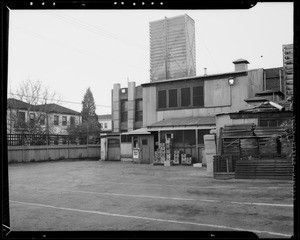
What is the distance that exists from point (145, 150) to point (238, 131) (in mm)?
12665

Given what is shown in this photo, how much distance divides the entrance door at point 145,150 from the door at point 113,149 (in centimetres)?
464

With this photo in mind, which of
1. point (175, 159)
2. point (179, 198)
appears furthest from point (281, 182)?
point (175, 159)

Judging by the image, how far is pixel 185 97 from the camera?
89.8 feet

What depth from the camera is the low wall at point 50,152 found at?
27.8 meters

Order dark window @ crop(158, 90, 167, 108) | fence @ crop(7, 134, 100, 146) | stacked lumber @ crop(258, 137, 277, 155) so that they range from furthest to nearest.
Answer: fence @ crop(7, 134, 100, 146), dark window @ crop(158, 90, 167, 108), stacked lumber @ crop(258, 137, 277, 155)

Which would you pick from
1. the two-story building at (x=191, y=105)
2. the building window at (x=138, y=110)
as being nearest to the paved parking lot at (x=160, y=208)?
the two-story building at (x=191, y=105)

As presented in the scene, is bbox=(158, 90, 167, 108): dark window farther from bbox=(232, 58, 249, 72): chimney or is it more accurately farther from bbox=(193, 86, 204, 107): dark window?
bbox=(232, 58, 249, 72): chimney

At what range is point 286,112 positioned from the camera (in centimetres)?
1417

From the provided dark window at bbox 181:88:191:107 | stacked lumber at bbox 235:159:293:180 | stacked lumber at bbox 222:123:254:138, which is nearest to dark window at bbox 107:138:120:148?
dark window at bbox 181:88:191:107

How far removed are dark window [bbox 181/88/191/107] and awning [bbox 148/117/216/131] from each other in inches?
57.7

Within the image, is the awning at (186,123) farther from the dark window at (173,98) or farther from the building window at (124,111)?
the building window at (124,111)

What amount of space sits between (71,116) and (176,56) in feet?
80.3

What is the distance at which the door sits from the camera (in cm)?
3159
